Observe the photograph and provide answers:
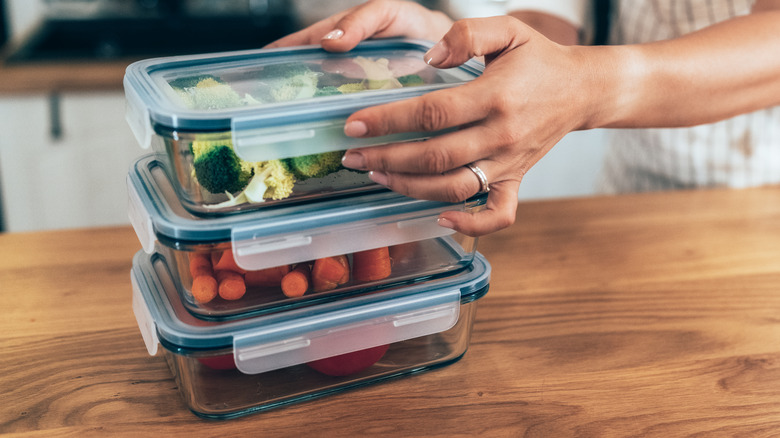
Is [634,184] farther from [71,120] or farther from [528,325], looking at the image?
[71,120]

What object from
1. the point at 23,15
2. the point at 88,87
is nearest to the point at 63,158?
the point at 88,87

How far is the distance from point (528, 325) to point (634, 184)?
0.79 metres

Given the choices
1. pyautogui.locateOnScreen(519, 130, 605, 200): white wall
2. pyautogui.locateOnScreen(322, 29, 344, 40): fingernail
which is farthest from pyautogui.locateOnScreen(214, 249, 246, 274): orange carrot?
pyautogui.locateOnScreen(519, 130, 605, 200): white wall

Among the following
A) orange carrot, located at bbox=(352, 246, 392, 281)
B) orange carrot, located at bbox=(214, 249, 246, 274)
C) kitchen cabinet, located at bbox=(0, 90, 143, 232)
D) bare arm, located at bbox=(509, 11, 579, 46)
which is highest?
bare arm, located at bbox=(509, 11, 579, 46)

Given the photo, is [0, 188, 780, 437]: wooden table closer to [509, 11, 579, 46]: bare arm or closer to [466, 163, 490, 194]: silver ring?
[466, 163, 490, 194]: silver ring

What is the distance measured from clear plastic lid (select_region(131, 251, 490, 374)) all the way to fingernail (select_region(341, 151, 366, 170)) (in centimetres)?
15

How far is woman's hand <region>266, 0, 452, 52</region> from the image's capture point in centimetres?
82

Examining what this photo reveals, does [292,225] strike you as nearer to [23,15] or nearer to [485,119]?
[485,119]

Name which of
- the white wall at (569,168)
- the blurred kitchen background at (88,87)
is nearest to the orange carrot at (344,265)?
the blurred kitchen background at (88,87)

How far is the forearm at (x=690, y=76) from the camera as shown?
0.78 metres

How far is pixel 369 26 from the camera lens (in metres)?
0.86

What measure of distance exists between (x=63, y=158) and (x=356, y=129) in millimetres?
1749

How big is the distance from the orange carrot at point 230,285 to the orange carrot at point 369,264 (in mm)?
119

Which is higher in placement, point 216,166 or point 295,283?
point 216,166
